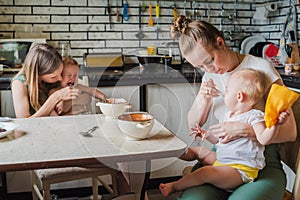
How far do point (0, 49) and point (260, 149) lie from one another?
1.98m

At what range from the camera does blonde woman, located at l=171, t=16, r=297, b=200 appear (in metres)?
1.62

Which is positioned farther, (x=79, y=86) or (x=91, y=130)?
(x=79, y=86)

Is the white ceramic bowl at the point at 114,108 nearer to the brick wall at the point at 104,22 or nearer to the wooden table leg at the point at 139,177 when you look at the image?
the wooden table leg at the point at 139,177

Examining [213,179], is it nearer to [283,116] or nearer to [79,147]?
[283,116]

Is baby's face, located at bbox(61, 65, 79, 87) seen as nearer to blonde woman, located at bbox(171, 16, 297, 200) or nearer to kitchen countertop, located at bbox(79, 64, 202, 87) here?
kitchen countertop, located at bbox(79, 64, 202, 87)

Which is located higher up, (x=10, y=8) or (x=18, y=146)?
(x=10, y=8)

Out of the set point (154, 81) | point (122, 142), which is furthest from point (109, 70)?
point (122, 142)

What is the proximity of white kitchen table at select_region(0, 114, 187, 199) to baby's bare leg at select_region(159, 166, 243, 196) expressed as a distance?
0.46 feet

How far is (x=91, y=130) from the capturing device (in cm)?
175

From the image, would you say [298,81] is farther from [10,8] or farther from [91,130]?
[10,8]

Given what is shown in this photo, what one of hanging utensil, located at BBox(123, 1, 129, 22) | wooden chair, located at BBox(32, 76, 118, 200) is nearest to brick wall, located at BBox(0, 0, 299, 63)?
hanging utensil, located at BBox(123, 1, 129, 22)

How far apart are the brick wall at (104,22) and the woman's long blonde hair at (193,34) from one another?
1459mm

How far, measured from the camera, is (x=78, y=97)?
2.45m

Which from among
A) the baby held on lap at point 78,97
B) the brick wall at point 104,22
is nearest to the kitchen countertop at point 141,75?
the baby held on lap at point 78,97
